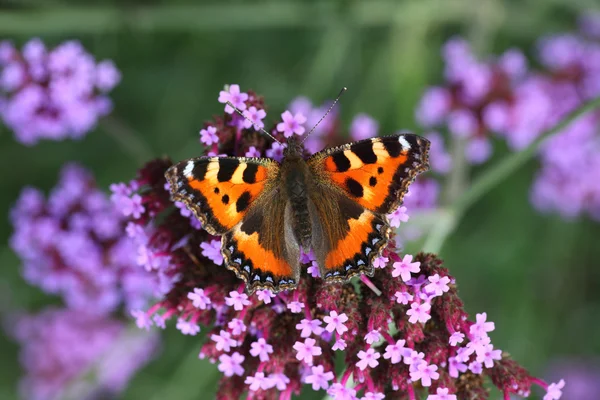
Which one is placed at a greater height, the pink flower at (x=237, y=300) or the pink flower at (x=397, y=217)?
the pink flower at (x=397, y=217)

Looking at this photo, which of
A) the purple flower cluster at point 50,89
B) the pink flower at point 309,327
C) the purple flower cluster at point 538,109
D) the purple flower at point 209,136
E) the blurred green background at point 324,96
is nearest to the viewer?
the pink flower at point 309,327

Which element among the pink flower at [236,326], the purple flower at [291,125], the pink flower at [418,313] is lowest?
the pink flower at [236,326]

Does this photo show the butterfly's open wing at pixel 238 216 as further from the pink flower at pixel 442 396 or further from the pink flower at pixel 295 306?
the pink flower at pixel 442 396

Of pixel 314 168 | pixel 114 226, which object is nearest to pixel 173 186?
pixel 314 168

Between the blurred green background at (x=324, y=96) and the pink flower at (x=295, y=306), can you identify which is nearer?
the pink flower at (x=295, y=306)

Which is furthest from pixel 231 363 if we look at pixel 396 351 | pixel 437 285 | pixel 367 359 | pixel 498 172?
pixel 498 172

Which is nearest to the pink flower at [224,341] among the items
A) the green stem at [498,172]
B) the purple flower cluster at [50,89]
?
the green stem at [498,172]

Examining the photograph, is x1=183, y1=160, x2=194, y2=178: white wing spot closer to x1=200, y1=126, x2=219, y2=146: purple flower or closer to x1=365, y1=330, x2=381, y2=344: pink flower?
x1=200, y1=126, x2=219, y2=146: purple flower

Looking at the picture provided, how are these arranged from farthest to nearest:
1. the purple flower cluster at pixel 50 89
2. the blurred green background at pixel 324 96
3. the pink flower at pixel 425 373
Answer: the blurred green background at pixel 324 96, the purple flower cluster at pixel 50 89, the pink flower at pixel 425 373
